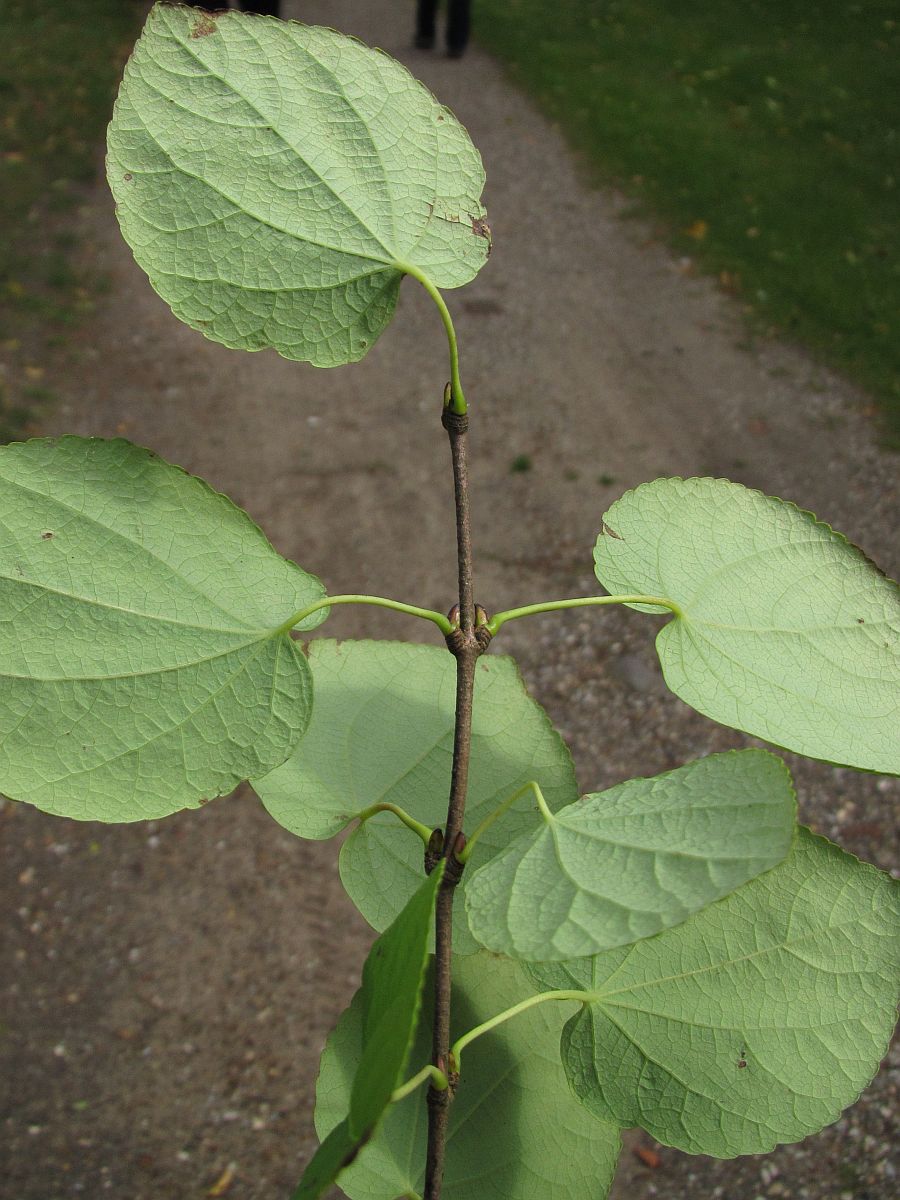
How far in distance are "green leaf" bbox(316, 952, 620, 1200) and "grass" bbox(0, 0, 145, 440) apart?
11.8ft

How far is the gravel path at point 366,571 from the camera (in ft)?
8.25

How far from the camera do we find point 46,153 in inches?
215

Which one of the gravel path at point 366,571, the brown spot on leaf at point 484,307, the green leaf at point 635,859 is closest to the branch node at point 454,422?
the green leaf at point 635,859

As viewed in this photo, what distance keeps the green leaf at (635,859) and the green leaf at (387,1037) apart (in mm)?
31

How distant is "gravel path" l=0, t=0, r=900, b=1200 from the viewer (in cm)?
251

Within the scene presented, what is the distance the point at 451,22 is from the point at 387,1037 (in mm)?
7540

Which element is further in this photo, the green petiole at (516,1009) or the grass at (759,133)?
the grass at (759,133)

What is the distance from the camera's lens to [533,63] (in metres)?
7.09

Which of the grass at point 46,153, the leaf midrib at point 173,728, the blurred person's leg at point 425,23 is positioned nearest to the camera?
the leaf midrib at point 173,728

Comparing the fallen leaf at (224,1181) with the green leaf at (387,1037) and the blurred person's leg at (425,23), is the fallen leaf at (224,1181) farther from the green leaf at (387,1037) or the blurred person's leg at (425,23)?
the blurred person's leg at (425,23)

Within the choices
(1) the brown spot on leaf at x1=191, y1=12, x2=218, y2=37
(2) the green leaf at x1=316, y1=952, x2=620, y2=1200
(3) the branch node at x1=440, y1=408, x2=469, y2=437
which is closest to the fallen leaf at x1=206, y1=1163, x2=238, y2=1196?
(2) the green leaf at x1=316, y1=952, x2=620, y2=1200

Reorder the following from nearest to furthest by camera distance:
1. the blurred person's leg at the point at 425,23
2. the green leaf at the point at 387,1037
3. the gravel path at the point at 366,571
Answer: the green leaf at the point at 387,1037 < the gravel path at the point at 366,571 < the blurred person's leg at the point at 425,23

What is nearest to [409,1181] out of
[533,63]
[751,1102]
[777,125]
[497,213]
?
[751,1102]

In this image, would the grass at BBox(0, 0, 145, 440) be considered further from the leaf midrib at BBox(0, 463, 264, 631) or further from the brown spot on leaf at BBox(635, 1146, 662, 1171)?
the leaf midrib at BBox(0, 463, 264, 631)
